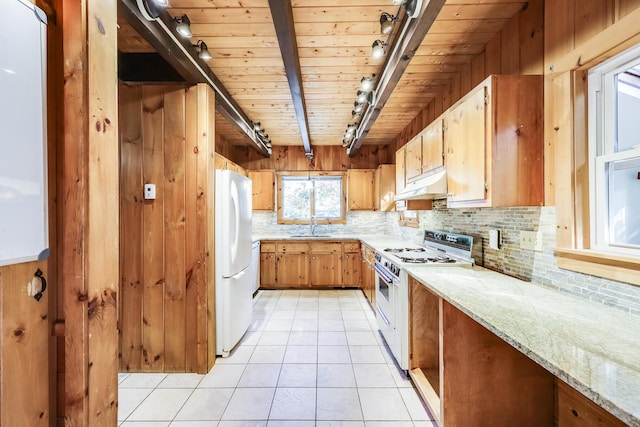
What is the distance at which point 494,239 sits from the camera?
186cm

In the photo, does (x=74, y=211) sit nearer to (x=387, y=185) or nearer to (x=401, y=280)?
(x=401, y=280)

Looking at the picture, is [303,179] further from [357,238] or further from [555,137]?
[555,137]

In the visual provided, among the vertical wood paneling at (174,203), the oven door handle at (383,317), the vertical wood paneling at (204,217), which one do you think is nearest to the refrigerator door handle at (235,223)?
the vertical wood paneling at (204,217)

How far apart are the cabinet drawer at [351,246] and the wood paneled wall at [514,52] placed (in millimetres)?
2601

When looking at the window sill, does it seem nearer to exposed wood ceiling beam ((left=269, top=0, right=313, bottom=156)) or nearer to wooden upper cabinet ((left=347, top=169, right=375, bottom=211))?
exposed wood ceiling beam ((left=269, top=0, right=313, bottom=156))

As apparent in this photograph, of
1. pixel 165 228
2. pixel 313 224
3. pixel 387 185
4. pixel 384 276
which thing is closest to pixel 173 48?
pixel 165 228

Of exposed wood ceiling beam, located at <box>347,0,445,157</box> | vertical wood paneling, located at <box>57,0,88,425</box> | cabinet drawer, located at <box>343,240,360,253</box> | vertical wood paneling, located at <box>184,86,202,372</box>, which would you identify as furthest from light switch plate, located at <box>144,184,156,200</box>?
cabinet drawer, located at <box>343,240,360,253</box>

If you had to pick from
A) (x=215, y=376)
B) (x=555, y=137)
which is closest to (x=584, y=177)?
(x=555, y=137)

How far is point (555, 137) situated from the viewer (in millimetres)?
1378

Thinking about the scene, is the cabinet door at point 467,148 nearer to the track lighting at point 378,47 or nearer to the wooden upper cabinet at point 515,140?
the wooden upper cabinet at point 515,140

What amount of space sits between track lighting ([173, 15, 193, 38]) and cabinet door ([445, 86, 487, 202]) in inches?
69.9

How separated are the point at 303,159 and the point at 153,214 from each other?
3.02 m

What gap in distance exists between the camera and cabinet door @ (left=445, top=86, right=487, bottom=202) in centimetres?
155

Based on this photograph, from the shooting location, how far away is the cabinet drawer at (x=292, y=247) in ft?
14.1
